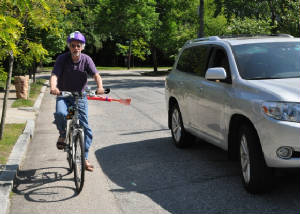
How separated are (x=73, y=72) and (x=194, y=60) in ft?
7.12

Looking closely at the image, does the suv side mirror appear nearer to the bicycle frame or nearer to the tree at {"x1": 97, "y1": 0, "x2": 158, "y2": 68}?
the bicycle frame

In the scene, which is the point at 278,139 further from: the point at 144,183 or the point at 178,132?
the point at 178,132

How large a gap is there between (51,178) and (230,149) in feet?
7.85

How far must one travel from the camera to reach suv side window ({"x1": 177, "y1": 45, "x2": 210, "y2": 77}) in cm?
743

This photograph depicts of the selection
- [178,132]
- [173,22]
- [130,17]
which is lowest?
[178,132]

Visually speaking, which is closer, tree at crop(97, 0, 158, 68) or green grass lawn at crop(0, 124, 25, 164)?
green grass lawn at crop(0, 124, 25, 164)

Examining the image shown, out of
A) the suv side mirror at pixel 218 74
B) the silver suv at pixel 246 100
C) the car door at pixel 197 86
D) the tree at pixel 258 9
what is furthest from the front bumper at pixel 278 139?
the tree at pixel 258 9

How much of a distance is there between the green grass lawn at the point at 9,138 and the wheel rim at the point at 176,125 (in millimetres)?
2774

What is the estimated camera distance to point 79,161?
20.0 ft

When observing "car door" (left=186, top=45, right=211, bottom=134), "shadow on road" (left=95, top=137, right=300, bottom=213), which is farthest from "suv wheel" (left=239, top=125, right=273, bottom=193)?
"car door" (left=186, top=45, right=211, bottom=134)

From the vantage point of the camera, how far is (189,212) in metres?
5.09

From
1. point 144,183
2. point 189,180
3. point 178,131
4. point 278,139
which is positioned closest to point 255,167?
point 278,139

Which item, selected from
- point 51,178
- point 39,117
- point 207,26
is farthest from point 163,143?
point 207,26

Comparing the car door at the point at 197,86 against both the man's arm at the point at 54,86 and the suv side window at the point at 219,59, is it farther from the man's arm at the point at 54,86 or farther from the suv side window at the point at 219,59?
the man's arm at the point at 54,86
